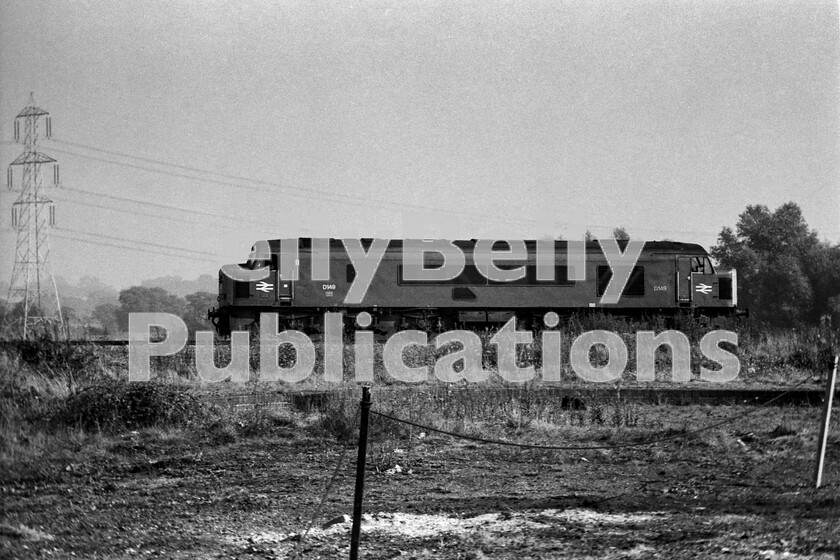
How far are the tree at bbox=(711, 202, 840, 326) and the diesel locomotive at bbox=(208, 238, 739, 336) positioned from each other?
4594 millimetres

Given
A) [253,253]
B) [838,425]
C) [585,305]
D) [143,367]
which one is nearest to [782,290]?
[585,305]

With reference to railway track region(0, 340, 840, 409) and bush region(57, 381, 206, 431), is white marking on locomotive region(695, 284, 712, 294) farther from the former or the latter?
bush region(57, 381, 206, 431)

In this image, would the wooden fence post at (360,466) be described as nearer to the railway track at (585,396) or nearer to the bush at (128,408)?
the bush at (128,408)

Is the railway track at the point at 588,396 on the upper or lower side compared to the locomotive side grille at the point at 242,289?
lower

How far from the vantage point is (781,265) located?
28.7m

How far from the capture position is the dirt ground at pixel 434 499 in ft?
21.1

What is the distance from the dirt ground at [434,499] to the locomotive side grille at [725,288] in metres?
13.8

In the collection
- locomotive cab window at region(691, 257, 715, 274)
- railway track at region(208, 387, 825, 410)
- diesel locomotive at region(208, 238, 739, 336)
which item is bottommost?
railway track at region(208, 387, 825, 410)

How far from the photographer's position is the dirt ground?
21.1 feet

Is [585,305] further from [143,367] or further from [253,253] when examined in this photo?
[143,367]

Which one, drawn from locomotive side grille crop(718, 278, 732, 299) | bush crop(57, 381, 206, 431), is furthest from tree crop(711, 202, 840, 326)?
bush crop(57, 381, 206, 431)

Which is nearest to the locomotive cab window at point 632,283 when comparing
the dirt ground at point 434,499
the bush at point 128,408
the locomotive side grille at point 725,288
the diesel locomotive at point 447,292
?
the diesel locomotive at point 447,292

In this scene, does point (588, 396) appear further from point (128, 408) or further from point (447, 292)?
point (447, 292)

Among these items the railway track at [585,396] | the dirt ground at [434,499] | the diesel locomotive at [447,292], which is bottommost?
the dirt ground at [434,499]
